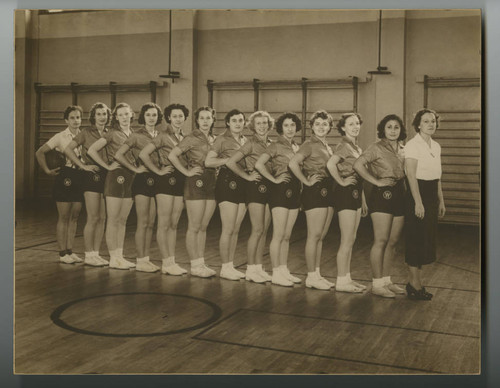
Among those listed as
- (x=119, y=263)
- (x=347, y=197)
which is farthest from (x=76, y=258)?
(x=347, y=197)

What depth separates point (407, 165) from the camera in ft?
12.6

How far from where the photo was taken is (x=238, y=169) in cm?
406

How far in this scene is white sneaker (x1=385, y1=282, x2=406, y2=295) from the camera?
152 inches

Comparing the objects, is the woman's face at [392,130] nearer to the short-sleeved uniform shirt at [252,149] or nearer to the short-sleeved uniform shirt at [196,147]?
the short-sleeved uniform shirt at [252,149]

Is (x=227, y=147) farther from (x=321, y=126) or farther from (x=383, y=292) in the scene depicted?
(x=383, y=292)

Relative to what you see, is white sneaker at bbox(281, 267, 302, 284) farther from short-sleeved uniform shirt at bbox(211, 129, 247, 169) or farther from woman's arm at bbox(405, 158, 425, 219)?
woman's arm at bbox(405, 158, 425, 219)

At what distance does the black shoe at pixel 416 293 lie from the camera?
3830mm

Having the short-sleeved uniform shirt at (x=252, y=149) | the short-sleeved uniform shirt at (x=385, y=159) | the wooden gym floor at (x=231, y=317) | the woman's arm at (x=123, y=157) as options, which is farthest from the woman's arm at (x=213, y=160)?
the short-sleeved uniform shirt at (x=385, y=159)

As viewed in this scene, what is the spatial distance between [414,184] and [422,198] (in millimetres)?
105

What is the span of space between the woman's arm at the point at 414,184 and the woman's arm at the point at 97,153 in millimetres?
1994

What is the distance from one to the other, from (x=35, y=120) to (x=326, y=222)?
2.05 m

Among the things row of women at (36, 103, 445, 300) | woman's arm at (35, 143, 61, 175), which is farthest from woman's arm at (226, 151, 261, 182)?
woman's arm at (35, 143, 61, 175)

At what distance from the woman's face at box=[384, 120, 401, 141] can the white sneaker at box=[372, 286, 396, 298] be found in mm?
988
